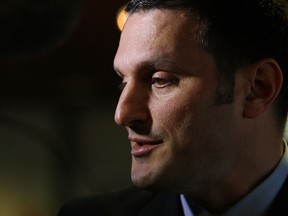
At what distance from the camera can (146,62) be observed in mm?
786

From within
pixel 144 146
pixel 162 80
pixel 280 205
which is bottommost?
pixel 280 205

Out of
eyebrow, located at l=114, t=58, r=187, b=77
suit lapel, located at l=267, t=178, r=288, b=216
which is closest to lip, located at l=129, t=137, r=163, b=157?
eyebrow, located at l=114, t=58, r=187, b=77

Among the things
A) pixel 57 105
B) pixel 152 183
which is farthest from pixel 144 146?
pixel 57 105

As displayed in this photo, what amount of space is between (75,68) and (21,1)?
22 cm

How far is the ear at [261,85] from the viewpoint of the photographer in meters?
0.83

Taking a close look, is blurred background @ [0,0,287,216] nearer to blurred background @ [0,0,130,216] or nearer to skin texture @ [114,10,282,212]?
blurred background @ [0,0,130,216]

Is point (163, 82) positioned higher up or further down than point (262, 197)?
higher up

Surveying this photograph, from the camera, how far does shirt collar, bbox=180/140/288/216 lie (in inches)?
33.5

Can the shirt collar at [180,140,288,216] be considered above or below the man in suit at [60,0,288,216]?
below

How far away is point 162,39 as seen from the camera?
0.79 metres

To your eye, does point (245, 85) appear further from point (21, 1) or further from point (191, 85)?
point (21, 1)

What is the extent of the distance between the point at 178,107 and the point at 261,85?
158 millimetres

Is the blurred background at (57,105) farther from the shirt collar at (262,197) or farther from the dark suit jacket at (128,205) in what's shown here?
the shirt collar at (262,197)

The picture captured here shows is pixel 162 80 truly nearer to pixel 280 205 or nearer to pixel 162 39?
pixel 162 39
